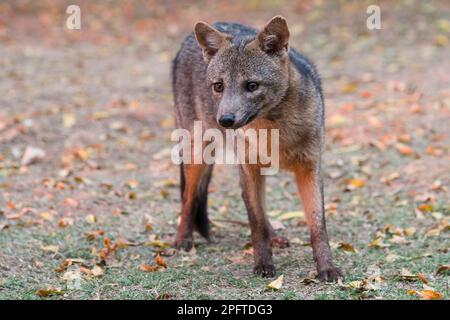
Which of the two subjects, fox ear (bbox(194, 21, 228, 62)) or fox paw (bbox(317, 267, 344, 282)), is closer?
fox paw (bbox(317, 267, 344, 282))

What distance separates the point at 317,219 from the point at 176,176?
3.31m

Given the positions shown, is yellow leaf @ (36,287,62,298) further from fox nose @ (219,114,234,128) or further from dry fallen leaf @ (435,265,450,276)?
dry fallen leaf @ (435,265,450,276)

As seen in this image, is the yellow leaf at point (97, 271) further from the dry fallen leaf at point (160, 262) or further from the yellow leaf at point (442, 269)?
the yellow leaf at point (442, 269)

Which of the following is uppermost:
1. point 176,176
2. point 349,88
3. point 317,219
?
point 349,88

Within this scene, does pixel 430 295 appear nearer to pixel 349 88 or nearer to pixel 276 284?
pixel 276 284

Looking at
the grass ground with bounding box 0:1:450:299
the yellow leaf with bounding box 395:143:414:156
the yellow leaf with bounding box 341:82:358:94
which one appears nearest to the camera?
the grass ground with bounding box 0:1:450:299

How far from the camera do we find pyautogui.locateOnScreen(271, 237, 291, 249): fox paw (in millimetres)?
6430

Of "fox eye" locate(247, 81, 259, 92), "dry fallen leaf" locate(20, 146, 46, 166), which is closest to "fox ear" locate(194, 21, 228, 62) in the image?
"fox eye" locate(247, 81, 259, 92)

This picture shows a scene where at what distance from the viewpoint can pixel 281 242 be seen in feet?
21.1

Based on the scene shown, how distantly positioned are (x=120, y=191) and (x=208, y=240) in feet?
5.51

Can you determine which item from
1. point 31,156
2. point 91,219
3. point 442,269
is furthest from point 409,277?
point 31,156

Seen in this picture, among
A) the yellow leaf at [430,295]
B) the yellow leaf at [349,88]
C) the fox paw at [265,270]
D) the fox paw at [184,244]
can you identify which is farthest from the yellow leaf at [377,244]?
the yellow leaf at [349,88]

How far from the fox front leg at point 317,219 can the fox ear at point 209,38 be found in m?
1.10

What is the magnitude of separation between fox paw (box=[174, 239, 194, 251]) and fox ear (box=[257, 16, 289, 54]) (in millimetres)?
1959
